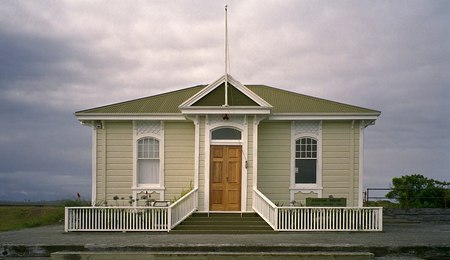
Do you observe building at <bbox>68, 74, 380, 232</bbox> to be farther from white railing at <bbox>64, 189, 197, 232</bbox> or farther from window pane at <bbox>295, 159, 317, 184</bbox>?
white railing at <bbox>64, 189, 197, 232</bbox>

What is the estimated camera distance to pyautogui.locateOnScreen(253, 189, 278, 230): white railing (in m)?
A: 19.4

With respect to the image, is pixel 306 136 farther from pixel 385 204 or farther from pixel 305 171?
pixel 385 204

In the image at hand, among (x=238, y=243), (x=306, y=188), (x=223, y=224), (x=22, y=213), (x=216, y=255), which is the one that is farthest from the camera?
(x=22, y=213)

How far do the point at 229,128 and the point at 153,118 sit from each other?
2855 mm

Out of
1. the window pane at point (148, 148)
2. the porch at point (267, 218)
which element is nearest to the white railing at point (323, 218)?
the porch at point (267, 218)

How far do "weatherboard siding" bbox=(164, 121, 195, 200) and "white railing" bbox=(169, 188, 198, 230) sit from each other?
4.78ft

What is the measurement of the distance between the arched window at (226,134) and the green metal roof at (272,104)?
1.73 meters

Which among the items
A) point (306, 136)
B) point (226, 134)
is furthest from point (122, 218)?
point (306, 136)

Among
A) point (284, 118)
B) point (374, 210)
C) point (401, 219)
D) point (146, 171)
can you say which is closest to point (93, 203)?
point (146, 171)

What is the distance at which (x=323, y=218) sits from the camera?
767 inches

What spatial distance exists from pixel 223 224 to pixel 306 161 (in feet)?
14.1

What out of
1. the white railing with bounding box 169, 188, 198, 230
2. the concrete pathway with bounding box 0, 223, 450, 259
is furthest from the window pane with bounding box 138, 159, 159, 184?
the concrete pathway with bounding box 0, 223, 450, 259

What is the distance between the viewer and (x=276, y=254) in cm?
1394

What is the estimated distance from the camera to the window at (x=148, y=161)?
2275 cm
